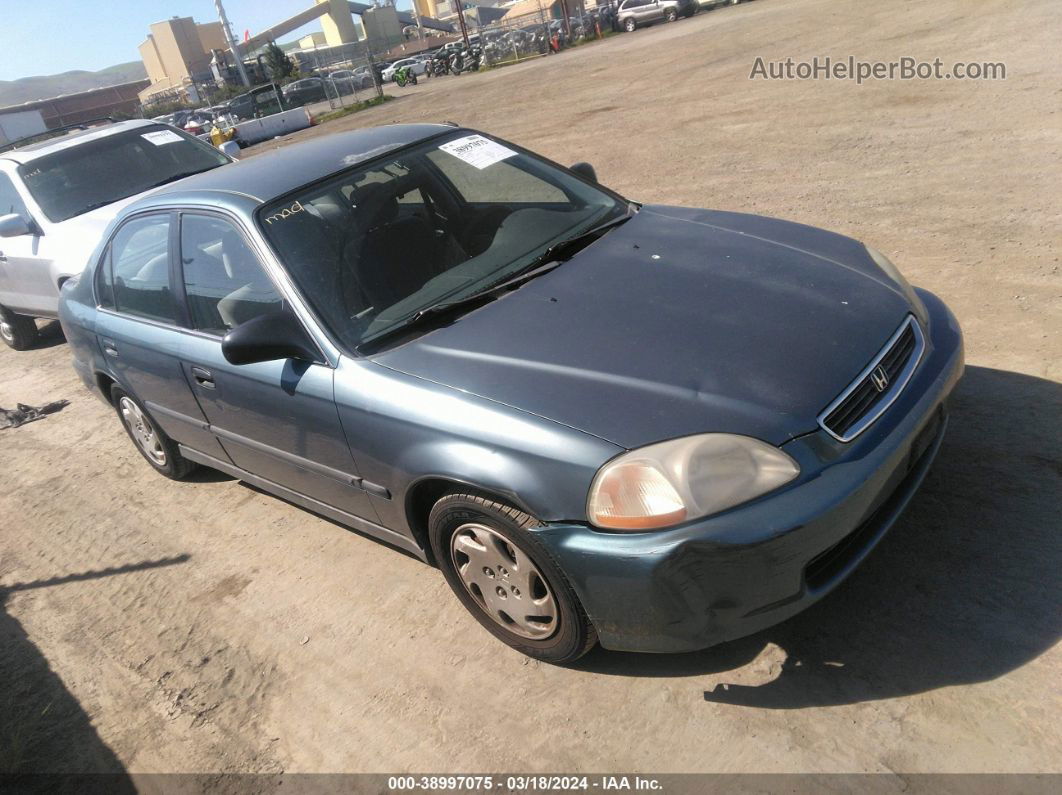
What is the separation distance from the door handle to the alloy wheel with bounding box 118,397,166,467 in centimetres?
114

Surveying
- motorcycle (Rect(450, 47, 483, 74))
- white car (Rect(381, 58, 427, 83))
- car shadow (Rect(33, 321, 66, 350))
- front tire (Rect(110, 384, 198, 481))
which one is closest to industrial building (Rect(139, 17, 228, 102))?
white car (Rect(381, 58, 427, 83))

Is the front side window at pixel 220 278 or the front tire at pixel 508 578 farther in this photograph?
the front side window at pixel 220 278

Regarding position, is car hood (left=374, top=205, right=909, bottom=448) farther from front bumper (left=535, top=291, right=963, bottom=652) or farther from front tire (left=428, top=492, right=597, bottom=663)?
front tire (left=428, top=492, right=597, bottom=663)

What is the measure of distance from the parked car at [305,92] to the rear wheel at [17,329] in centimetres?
3418

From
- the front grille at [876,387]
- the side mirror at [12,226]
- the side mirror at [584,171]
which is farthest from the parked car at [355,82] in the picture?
the front grille at [876,387]

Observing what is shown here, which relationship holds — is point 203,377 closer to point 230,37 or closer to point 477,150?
point 477,150

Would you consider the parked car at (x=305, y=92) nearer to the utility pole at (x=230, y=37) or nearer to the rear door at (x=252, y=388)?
the utility pole at (x=230, y=37)

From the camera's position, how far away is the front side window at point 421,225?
3.31 metres

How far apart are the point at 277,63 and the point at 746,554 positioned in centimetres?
7117

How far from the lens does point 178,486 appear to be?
5125mm

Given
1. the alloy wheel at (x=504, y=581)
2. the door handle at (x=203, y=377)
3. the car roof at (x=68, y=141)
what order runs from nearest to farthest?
the alloy wheel at (x=504, y=581) < the door handle at (x=203, y=377) < the car roof at (x=68, y=141)

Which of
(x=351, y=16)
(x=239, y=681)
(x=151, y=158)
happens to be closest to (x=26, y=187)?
(x=151, y=158)

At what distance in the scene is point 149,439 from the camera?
5066mm

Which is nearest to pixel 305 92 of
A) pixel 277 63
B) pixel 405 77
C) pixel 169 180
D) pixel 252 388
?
pixel 405 77
